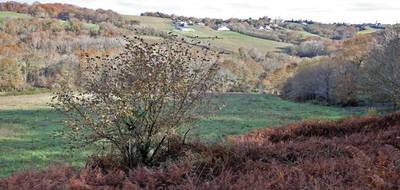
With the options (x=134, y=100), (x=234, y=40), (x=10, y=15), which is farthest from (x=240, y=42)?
(x=134, y=100)

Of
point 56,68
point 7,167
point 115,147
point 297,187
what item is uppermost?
point 297,187

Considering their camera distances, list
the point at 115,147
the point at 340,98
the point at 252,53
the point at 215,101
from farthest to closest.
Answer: the point at 252,53 < the point at 340,98 < the point at 215,101 < the point at 115,147

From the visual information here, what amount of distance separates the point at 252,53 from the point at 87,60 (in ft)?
303

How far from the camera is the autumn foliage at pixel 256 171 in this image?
5.86 metres

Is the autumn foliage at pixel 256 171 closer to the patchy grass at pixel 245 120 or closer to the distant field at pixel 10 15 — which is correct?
the patchy grass at pixel 245 120

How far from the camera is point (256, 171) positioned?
6863mm

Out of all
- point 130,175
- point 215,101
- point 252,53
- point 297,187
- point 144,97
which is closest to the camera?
point 297,187

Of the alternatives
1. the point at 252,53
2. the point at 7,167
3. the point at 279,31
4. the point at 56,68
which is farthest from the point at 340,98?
the point at 279,31

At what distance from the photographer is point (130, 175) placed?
727 centimetres

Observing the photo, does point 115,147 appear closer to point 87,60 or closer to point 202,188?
point 87,60

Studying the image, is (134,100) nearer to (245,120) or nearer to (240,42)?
(245,120)

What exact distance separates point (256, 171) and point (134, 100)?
2.92 metres

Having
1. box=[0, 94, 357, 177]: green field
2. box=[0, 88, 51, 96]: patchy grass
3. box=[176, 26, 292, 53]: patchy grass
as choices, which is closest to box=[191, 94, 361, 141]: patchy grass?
box=[0, 94, 357, 177]: green field

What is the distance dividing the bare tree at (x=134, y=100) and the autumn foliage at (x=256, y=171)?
1.90 ft
